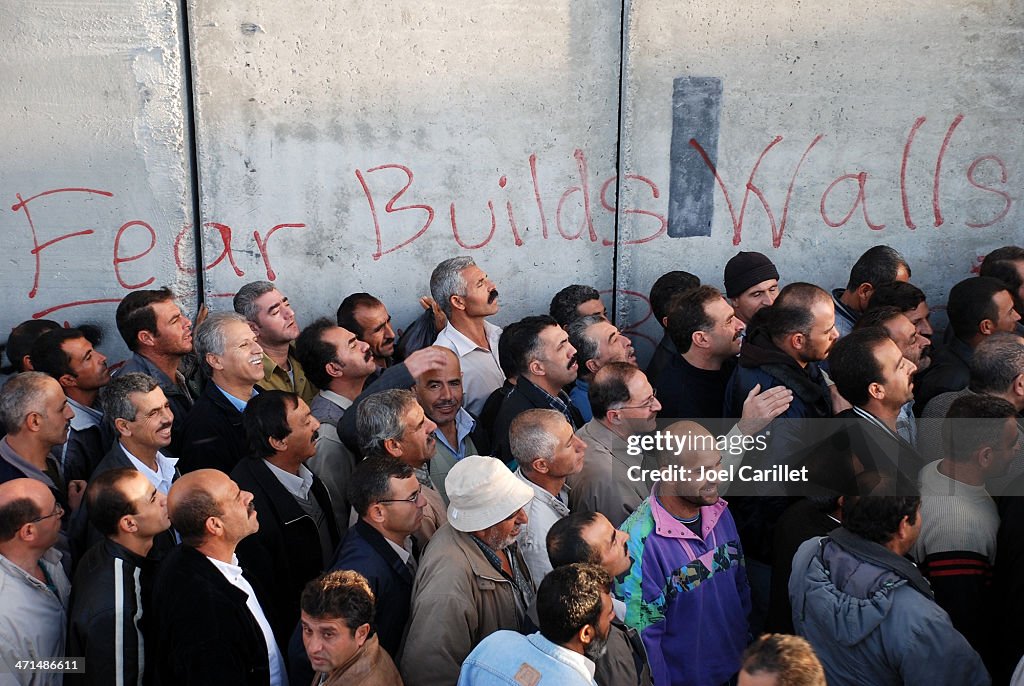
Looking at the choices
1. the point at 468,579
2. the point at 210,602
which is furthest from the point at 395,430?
the point at 210,602

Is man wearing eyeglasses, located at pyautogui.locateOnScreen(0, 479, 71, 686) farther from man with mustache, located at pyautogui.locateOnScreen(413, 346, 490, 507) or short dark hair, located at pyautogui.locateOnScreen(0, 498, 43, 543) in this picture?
man with mustache, located at pyautogui.locateOnScreen(413, 346, 490, 507)

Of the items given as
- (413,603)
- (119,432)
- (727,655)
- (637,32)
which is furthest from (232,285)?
(727,655)

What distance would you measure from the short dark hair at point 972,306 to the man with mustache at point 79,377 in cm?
450

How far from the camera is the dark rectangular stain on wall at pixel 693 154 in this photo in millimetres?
7078

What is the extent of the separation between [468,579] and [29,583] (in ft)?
5.33

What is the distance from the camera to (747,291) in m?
6.46

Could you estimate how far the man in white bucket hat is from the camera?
12.0 ft

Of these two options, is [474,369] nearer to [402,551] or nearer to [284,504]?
[284,504]

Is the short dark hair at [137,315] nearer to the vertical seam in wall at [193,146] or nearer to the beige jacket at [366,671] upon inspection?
the vertical seam in wall at [193,146]

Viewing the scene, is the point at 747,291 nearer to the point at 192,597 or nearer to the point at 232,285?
the point at 232,285

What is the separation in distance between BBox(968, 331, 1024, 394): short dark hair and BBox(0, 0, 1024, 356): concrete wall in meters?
2.54

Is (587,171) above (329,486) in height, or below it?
above

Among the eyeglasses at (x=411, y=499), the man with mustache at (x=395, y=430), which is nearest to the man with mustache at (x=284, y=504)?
the man with mustache at (x=395, y=430)

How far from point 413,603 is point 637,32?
4.49 meters
